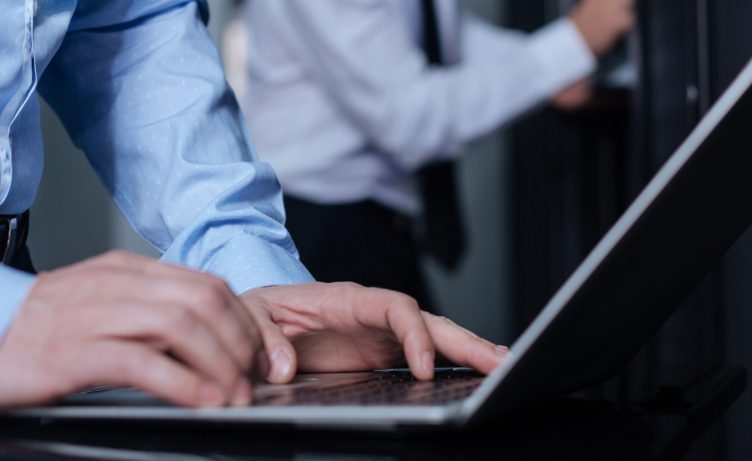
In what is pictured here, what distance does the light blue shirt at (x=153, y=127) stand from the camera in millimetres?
583

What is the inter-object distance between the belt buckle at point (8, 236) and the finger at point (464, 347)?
1.03 feet

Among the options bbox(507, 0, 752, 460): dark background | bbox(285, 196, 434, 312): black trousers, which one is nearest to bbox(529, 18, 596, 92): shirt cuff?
bbox(507, 0, 752, 460): dark background

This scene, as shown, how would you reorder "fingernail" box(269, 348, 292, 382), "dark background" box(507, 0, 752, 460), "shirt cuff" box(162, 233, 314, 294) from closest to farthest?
"fingernail" box(269, 348, 292, 382)
"shirt cuff" box(162, 233, 314, 294)
"dark background" box(507, 0, 752, 460)

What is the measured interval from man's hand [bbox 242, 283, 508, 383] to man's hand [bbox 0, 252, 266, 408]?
81mm

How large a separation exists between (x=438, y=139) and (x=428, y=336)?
105 centimetres

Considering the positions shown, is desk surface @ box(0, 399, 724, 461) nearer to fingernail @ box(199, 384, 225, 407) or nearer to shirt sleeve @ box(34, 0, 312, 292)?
fingernail @ box(199, 384, 225, 407)

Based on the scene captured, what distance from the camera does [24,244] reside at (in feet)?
2.15

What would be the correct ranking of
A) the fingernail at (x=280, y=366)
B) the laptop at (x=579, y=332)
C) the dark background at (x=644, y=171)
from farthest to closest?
the dark background at (x=644, y=171)
the fingernail at (x=280, y=366)
the laptop at (x=579, y=332)

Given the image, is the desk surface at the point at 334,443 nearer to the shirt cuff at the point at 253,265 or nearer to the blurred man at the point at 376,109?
the shirt cuff at the point at 253,265

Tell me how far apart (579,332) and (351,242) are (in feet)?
3.45

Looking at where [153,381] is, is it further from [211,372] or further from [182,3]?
[182,3]

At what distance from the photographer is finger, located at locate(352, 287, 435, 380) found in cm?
43

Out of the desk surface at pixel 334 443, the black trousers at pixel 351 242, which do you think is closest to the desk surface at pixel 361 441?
the desk surface at pixel 334 443

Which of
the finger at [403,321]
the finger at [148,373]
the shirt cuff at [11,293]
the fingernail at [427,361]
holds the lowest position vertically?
the fingernail at [427,361]
